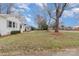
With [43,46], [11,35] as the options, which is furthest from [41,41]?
[11,35]

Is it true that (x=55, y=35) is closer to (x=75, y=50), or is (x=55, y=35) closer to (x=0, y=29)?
(x=75, y=50)

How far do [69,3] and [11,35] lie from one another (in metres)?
0.83

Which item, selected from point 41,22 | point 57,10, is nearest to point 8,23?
point 41,22

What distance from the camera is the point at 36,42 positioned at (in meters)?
4.27

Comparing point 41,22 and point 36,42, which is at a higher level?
point 41,22

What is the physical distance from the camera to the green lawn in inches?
167

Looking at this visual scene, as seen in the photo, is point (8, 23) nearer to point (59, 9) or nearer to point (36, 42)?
point (36, 42)

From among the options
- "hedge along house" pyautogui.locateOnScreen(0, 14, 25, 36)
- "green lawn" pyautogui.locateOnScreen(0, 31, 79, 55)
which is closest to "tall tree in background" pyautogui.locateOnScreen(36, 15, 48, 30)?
"green lawn" pyautogui.locateOnScreen(0, 31, 79, 55)

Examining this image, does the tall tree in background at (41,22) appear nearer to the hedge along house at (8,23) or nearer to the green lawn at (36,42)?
the green lawn at (36,42)

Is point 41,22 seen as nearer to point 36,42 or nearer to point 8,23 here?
point 36,42

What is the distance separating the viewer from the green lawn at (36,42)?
13.9 feet

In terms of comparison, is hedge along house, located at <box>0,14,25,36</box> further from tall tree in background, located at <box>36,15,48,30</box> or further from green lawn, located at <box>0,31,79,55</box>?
tall tree in background, located at <box>36,15,48,30</box>

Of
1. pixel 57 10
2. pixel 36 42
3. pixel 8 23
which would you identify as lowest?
pixel 36 42

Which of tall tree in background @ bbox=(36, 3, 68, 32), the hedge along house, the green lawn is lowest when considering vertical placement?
the green lawn
